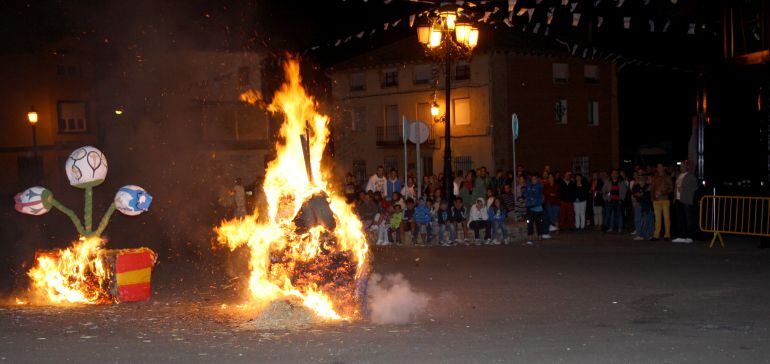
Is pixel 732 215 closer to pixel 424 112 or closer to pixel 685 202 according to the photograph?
pixel 685 202

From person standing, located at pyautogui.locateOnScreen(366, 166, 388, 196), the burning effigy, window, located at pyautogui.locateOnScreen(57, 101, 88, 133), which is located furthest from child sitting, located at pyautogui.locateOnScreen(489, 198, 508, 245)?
window, located at pyautogui.locateOnScreen(57, 101, 88, 133)

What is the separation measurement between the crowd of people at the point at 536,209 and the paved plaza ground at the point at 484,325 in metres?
4.16

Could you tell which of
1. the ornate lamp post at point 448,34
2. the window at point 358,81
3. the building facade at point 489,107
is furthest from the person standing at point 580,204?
the window at point 358,81

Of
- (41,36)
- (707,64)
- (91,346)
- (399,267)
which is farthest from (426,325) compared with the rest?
(41,36)

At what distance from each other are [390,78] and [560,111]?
936 cm

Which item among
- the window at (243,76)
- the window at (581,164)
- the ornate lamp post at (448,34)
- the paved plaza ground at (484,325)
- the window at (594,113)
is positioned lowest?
the paved plaza ground at (484,325)

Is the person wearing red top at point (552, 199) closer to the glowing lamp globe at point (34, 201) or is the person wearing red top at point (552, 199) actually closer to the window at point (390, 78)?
the glowing lamp globe at point (34, 201)

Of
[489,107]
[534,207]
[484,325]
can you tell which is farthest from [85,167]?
[489,107]

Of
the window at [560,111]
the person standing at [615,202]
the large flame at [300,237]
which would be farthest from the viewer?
the window at [560,111]

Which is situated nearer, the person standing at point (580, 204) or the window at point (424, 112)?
the person standing at point (580, 204)

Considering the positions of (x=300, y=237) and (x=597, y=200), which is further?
(x=597, y=200)

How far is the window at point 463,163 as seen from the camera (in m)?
40.5

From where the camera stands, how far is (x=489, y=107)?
3944cm

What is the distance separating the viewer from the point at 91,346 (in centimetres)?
710
